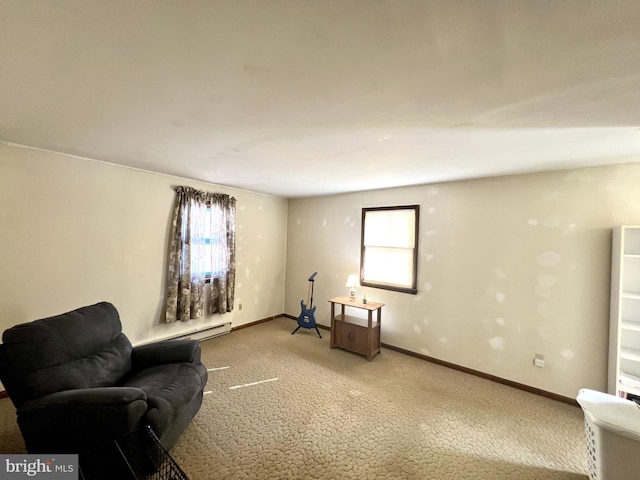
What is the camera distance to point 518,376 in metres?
2.94

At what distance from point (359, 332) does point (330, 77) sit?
10.4ft

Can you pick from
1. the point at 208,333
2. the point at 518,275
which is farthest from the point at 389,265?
the point at 208,333

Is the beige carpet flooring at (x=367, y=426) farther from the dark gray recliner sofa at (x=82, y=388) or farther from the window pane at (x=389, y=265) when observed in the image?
the window pane at (x=389, y=265)

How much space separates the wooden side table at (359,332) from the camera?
353cm

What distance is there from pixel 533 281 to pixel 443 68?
2.75 metres

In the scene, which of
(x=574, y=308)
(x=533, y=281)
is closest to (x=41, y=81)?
(x=533, y=281)

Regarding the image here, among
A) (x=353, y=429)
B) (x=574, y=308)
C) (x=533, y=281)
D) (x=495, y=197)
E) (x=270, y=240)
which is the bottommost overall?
(x=353, y=429)

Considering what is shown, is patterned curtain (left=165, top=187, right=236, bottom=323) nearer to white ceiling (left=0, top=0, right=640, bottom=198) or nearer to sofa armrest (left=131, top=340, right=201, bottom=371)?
sofa armrest (left=131, top=340, right=201, bottom=371)

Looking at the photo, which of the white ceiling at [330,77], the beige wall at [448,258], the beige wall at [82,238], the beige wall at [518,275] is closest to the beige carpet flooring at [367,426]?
the beige wall at [518,275]

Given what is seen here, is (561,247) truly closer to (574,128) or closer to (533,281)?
(533,281)

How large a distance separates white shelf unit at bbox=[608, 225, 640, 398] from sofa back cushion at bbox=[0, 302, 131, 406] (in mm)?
4284

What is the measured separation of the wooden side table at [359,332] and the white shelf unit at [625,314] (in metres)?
2.26

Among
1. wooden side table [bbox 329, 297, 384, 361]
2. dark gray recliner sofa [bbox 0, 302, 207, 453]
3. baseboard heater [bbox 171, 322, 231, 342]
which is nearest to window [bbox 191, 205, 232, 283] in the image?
baseboard heater [bbox 171, 322, 231, 342]

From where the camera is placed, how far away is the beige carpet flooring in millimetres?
1830
